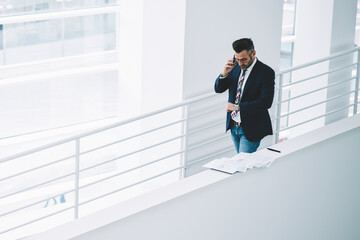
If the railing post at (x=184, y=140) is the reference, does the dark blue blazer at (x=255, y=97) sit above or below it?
above

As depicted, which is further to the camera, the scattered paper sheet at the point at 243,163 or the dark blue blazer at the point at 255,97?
the dark blue blazer at the point at 255,97

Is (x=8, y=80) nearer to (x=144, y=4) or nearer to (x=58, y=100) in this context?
(x=58, y=100)

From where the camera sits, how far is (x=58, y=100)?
541 centimetres

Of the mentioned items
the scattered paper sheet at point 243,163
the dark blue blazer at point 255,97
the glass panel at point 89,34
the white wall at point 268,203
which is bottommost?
the white wall at point 268,203

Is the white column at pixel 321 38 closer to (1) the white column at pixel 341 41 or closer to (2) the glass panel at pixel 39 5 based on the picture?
(1) the white column at pixel 341 41

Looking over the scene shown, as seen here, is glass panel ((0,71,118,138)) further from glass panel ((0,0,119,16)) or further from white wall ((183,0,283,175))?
white wall ((183,0,283,175))

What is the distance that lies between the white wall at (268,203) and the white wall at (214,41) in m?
0.83

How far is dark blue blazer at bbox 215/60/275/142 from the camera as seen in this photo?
157 inches

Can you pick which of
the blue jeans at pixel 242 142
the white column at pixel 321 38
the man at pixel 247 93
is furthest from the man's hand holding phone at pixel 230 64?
the white column at pixel 321 38

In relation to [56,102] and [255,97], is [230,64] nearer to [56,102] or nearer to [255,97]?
[255,97]

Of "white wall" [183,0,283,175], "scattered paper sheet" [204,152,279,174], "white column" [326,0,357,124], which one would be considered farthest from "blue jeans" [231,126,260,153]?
"white column" [326,0,357,124]

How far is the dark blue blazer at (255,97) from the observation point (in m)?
4.00

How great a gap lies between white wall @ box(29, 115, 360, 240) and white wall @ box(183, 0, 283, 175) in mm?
827

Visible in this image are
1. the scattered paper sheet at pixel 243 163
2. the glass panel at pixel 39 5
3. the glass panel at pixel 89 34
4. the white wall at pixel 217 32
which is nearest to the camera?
the scattered paper sheet at pixel 243 163
